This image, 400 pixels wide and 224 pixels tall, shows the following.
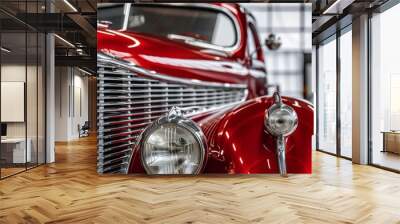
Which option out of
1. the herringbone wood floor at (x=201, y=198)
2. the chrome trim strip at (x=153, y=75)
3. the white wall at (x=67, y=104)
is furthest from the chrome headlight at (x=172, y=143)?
the white wall at (x=67, y=104)

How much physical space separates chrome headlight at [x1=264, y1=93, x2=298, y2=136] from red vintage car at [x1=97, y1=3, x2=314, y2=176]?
0.04ft

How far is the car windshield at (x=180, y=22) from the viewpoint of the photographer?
473 centimetres

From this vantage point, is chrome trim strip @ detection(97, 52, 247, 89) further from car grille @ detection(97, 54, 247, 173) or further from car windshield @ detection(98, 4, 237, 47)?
car windshield @ detection(98, 4, 237, 47)

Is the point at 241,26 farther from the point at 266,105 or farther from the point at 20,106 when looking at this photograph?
the point at 20,106

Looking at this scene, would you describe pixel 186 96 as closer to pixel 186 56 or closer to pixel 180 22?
pixel 186 56

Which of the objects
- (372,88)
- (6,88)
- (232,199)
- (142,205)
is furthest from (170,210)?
(372,88)

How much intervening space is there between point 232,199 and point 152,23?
7.96 feet

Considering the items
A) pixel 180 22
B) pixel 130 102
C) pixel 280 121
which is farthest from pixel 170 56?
pixel 280 121

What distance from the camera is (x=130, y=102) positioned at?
4703 mm

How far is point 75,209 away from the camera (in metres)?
3.30

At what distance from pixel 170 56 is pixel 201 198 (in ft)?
6.20

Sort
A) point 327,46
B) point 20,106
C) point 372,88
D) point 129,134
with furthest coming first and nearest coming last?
1. point 327,46
2. point 372,88
3. point 20,106
4. point 129,134

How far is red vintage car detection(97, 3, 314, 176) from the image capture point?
469 cm

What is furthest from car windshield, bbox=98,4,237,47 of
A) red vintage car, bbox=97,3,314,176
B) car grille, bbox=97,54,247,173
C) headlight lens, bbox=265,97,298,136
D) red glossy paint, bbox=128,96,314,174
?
headlight lens, bbox=265,97,298,136
